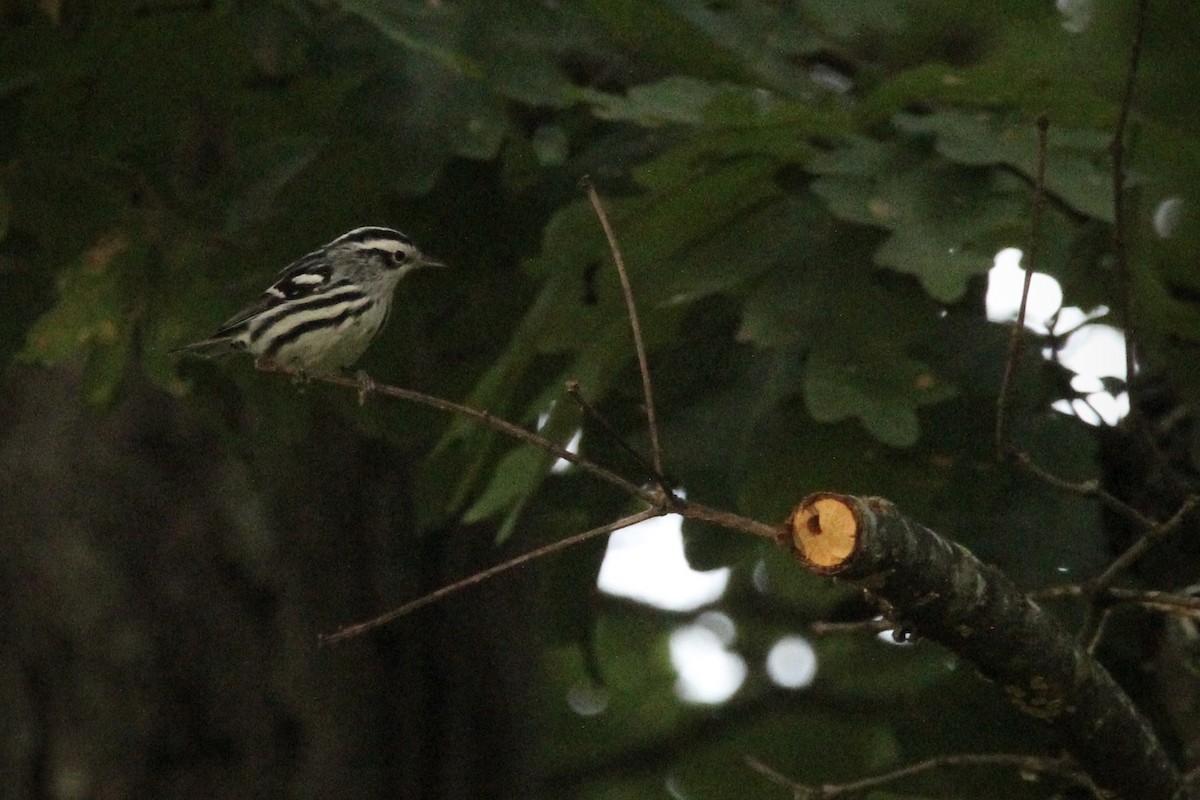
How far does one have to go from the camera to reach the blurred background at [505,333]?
3.95 m

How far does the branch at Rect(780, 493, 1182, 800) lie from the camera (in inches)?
110

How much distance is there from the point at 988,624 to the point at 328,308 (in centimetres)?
229

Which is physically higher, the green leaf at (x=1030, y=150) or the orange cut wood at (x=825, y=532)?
the orange cut wood at (x=825, y=532)

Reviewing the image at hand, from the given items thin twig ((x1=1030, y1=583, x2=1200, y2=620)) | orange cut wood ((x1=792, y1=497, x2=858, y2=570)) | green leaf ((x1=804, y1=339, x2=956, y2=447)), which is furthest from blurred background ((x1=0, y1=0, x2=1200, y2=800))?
orange cut wood ((x1=792, y1=497, x2=858, y2=570))

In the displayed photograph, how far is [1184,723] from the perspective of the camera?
4797 millimetres

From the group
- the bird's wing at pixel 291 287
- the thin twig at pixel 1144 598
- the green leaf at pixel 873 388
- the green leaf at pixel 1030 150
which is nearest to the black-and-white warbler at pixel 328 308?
the bird's wing at pixel 291 287

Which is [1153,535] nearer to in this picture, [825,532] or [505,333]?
[825,532]

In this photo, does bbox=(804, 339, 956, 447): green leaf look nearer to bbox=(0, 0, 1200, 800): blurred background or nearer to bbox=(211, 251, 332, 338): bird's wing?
bbox=(0, 0, 1200, 800): blurred background

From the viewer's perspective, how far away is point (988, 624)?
9.96 feet

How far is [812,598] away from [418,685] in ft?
4.80

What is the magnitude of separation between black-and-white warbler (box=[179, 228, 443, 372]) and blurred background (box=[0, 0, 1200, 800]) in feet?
0.24

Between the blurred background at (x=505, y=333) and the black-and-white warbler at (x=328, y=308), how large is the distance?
7cm

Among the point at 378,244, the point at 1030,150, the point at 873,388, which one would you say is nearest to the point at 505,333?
the point at 378,244

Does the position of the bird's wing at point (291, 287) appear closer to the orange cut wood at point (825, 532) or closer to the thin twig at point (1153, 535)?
the orange cut wood at point (825, 532)
